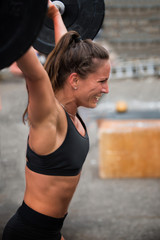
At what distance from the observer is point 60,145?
4.08 feet

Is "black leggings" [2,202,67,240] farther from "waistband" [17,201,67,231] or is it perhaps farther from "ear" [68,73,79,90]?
"ear" [68,73,79,90]

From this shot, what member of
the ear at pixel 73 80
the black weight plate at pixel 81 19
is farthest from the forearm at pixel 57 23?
the ear at pixel 73 80

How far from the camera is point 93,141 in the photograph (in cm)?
520

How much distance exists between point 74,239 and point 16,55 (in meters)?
2.31

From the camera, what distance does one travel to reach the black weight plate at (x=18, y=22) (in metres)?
0.94

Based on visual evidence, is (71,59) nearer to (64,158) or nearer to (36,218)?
(64,158)

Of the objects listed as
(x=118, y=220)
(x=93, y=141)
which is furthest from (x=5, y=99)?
(x=118, y=220)

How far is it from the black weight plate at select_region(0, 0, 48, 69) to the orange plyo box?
112 inches

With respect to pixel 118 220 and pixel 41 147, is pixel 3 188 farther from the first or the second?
pixel 41 147

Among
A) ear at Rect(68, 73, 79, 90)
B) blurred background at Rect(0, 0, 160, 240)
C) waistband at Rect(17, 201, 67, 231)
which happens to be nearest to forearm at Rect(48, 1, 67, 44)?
ear at Rect(68, 73, 79, 90)

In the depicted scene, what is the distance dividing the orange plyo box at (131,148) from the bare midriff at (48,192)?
2.40m

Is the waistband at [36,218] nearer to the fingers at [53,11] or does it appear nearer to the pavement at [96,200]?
the fingers at [53,11]

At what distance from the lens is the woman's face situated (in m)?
1.32

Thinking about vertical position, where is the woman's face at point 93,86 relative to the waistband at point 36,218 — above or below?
above
